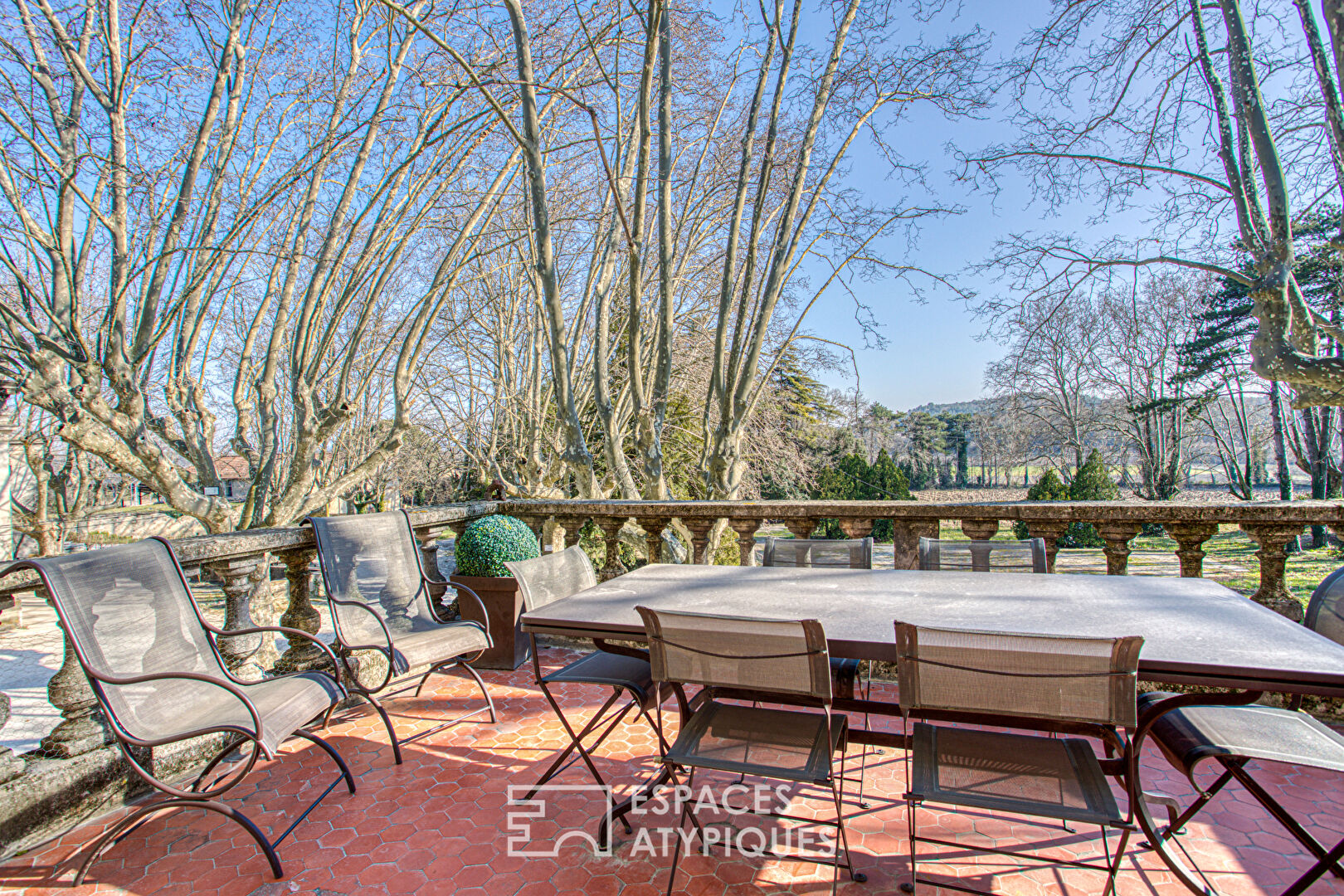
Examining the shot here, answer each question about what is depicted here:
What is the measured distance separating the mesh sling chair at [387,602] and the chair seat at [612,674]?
0.81 m

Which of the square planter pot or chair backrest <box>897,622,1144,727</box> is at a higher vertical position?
chair backrest <box>897,622,1144,727</box>

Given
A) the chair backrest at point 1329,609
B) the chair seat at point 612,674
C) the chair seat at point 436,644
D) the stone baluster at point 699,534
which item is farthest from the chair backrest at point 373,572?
the chair backrest at point 1329,609

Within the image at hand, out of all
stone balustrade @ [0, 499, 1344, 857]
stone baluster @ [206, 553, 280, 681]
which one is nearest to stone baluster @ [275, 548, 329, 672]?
stone balustrade @ [0, 499, 1344, 857]

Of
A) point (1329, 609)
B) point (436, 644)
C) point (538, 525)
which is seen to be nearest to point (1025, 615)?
point (1329, 609)

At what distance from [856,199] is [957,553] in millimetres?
4211

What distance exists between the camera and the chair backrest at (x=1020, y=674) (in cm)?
146

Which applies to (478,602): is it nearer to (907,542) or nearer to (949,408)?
(907,542)

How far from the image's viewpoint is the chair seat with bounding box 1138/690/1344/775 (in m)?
1.67

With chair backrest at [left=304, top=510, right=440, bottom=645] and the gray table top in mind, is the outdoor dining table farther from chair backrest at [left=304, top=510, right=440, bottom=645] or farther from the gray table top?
chair backrest at [left=304, top=510, right=440, bottom=645]

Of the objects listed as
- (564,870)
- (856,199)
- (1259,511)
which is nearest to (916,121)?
(856,199)

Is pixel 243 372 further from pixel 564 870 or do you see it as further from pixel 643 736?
pixel 564 870

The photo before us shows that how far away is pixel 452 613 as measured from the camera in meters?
4.41

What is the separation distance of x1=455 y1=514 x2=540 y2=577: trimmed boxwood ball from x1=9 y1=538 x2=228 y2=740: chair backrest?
5.05 ft

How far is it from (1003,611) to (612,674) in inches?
57.9
